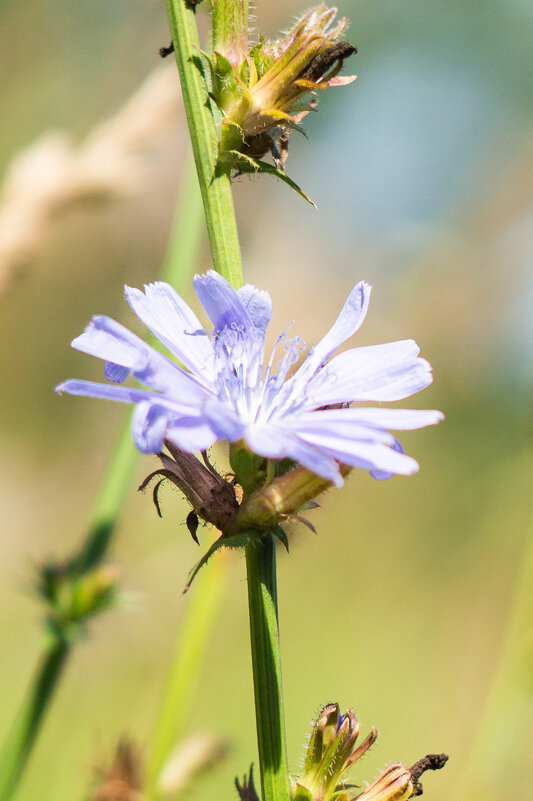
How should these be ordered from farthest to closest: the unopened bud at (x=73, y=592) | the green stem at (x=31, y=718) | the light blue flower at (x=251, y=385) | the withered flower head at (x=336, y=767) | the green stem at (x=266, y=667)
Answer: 1. the unopened bud at (x=73, y=592)
2. the green stem at (x=31, y=718)
3. the withered flower head at (x=336, y=767)
4. the green stem at (x=266, y=667)
5. the light blue flower at (x=251, y=385)

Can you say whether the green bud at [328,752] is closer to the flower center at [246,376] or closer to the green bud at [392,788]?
the green bud at [392,788]

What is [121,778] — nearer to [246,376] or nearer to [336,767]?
[336,767]

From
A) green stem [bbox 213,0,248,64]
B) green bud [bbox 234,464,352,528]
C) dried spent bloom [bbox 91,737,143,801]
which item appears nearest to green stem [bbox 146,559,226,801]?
dried spent bloom [bbox 91,737,143,801]

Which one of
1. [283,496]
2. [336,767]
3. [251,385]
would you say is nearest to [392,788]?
[336,767]

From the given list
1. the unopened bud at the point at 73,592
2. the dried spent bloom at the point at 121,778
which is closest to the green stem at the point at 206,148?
the unopened bud at the point at 73,592

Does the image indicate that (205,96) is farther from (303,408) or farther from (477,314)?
(477,314)
